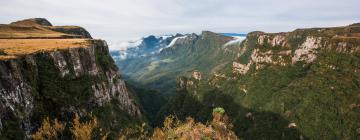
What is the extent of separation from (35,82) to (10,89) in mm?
21741

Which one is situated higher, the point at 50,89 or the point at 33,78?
the point at 33,78

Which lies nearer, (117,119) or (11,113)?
(11,113)

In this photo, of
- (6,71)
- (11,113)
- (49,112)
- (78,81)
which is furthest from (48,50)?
(11,113)

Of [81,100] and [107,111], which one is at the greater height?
[81,100]

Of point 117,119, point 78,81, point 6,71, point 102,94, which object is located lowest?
point 117,119

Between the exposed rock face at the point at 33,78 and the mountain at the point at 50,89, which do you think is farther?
the mountain at the point at 50,89

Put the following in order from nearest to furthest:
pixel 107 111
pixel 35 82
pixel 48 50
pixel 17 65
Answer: pixel 17 65 → pixel 35 82 → pixel 48 50 → pixel 107 111

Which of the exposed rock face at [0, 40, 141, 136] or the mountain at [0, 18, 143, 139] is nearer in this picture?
the exposed rock face at [0, 40, 141, 136]

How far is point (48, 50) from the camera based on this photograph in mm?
133875

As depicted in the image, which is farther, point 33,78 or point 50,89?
point 50,89

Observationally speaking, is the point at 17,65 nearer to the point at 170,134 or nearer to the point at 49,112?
the point at 49,112

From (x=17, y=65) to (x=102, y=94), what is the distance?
65.6m

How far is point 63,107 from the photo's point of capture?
12431cm

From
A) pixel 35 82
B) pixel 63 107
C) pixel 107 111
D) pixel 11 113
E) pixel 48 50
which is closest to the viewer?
pixel 11 113
